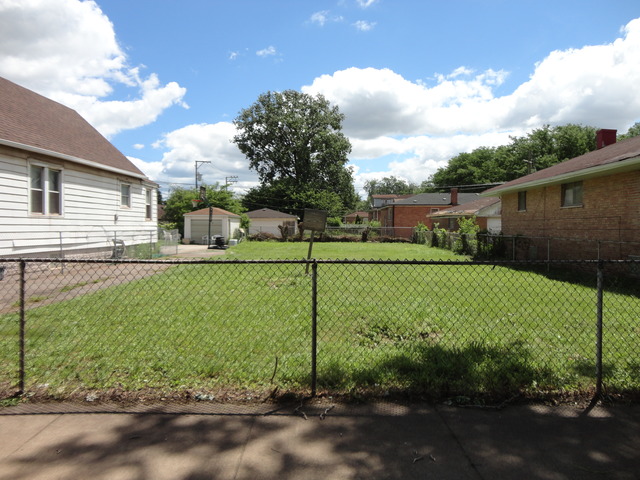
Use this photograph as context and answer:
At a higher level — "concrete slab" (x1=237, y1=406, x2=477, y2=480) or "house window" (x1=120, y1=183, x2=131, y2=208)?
"house window" (x1=120, y1=183, x2=131, y2=208)

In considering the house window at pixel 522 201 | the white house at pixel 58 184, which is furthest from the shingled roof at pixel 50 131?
the house window at pixel 522 201

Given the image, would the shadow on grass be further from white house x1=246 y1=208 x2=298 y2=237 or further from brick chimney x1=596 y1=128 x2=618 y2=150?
white house x1=246 y1=208 x2=298 y2=237

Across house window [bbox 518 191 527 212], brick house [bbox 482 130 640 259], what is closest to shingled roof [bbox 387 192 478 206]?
brick house [bbox 482 130 640 259]

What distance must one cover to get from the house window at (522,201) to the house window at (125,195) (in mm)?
17934

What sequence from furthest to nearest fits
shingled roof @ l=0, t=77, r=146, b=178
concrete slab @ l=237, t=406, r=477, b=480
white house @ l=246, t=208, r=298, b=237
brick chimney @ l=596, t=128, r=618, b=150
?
white house @ l=246, t=208, r=298, b=237
brick chimney @ l=596, t=128, r=618, b=150
shingled roof @ l=0, t=77, r=146, b=178
concrete slab @ l=237, t=406, r=477, b=480

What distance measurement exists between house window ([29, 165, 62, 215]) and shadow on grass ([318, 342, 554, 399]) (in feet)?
38.1

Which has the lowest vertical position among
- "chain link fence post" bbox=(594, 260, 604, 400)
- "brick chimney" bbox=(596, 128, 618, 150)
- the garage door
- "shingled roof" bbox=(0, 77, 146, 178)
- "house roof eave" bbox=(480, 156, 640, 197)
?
"chain link fence post" bbox=(594, 260, 604, 400)

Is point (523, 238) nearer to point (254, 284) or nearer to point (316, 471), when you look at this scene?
point (254, 284)

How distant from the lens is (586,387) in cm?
369

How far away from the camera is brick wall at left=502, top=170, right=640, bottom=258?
447 inches

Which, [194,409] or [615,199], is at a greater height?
[615,199]

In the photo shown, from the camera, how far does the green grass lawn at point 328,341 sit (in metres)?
3.86

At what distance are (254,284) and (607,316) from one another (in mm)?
7230

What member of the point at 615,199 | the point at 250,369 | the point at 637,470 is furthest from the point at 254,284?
the point at 615,199
